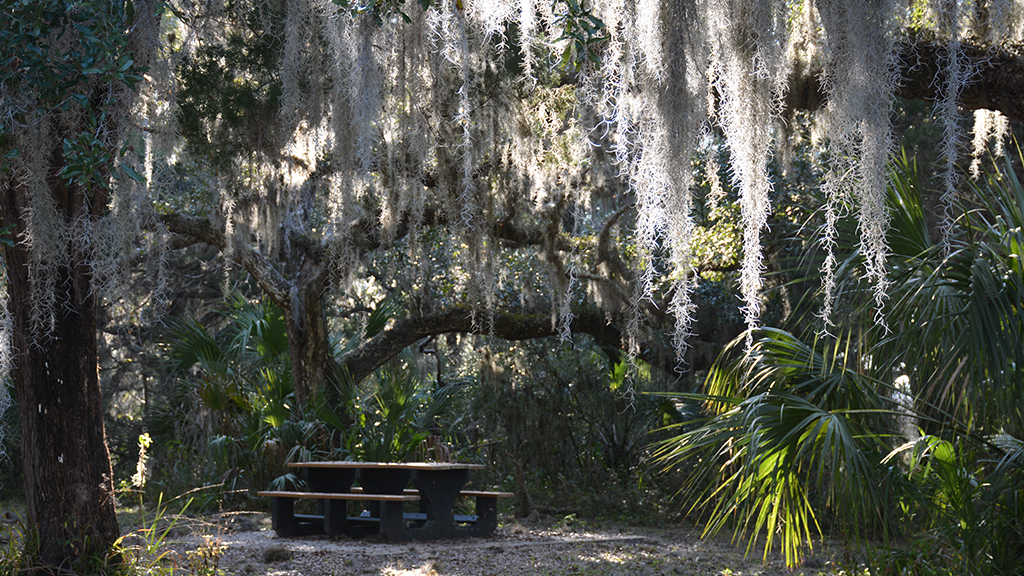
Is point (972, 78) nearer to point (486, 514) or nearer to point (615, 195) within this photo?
point (615, 195)

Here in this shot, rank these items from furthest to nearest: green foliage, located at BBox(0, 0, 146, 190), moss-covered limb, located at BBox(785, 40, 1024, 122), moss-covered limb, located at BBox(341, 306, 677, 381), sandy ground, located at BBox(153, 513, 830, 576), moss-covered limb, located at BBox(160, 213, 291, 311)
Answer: moss-covered limb, located at BBox(341, 306, 677, 381) < moss-covered limb, located at BBox(160, 213, 291, 311) < sandy ground, located at BBox(153, 513, 830, 576) < moss-covered limb, located at BBox(785, 40, 1024, 122) < green foliage, located at BBox(0, 0, 146, 190)

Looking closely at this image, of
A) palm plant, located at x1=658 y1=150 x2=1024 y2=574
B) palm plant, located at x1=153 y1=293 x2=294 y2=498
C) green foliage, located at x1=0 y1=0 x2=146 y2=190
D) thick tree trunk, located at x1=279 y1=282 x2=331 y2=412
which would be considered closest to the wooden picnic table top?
palm plant, located at x1=153 y1=293 x2=294 y2=498

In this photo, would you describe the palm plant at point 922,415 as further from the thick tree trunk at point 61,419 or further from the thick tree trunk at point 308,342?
the thick tree trunk at point 308,342

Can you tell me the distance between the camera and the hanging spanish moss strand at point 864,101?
9.86 ft

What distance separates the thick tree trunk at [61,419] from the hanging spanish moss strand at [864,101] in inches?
135

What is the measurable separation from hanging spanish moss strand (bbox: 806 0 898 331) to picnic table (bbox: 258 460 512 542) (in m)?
3.91

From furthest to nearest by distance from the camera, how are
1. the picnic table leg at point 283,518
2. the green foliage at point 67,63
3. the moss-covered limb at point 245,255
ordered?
1. the moss-covered limb at point 245,255
2. the picnic table leg at point 283,518
3. the green foliage at point 67,63

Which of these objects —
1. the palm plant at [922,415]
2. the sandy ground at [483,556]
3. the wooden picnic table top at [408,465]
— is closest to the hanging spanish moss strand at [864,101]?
the palm plant at [922,415]

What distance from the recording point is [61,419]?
13.4 ft

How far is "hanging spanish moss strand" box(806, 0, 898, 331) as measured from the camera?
3.01m

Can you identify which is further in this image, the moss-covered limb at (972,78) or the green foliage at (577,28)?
the moss-covered limb at (972,78)

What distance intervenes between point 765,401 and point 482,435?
6485 millimetres

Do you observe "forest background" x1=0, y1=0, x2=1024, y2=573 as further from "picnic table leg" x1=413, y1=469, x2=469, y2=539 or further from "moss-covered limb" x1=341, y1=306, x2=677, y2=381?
"picnic table leg" x1=413, y1=469, x2=469, y2=539

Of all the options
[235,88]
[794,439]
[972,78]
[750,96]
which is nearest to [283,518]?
[235,88]
